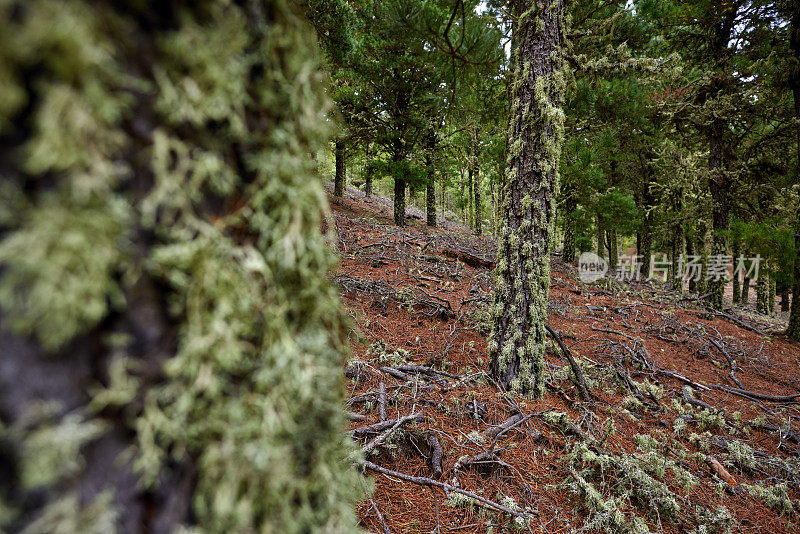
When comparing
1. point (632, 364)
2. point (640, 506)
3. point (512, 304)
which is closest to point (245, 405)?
point (640, 506)

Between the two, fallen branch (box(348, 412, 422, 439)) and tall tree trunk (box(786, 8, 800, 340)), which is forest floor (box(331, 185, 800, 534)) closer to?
fallen branch (box(348, 412, 422, 439))

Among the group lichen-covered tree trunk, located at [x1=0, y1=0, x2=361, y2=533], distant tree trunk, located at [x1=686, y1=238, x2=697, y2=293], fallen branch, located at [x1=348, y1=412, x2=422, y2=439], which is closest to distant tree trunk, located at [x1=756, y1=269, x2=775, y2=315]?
distant tree trunk, located at [x1=686, y1=238, x2=697, y2=293]

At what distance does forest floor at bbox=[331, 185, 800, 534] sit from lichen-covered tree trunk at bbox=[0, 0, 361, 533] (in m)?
0.50

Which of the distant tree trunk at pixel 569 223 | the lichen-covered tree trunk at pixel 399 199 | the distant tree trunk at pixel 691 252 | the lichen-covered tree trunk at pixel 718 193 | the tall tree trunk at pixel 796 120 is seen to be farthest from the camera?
the distant tree trunk at pixel 691 252

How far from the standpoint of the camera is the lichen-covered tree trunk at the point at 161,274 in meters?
0.39

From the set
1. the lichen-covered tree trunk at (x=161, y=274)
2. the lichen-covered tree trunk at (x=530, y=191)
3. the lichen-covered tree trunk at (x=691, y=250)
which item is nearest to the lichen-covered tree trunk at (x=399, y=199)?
the lichen-covered tree trunk at (x=530, y=191)

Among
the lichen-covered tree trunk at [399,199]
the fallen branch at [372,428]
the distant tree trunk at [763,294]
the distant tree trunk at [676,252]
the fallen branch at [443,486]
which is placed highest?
the lichen-covered tree trunk at [399,199]

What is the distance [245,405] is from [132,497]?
0.17 m

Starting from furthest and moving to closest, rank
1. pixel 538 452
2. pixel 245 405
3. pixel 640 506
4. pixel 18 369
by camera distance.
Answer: pixel 538 452 → pixel 640 506 → pixel 245 405 → pixel 18 369

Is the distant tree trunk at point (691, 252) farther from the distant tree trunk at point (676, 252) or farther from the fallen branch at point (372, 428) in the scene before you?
the fallen branch at point (372, 428)

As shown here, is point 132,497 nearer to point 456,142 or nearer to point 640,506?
point 640,506

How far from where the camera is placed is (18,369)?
1.28ft

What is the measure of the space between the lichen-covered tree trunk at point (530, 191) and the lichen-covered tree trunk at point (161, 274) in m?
3.10

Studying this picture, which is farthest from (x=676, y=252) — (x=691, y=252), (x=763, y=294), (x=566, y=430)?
(x=566, y=430)
